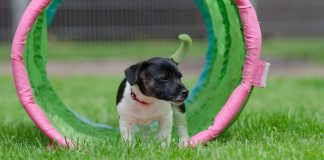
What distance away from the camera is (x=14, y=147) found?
5219mm

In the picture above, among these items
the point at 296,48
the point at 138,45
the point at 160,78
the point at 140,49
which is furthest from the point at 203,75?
the point at 296,48

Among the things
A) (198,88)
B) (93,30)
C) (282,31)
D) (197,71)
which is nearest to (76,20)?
(93,30)

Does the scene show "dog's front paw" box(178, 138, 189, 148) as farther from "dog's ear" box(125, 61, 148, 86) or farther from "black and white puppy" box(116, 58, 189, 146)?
"dog's ear" box(125, 61, 148, 86)

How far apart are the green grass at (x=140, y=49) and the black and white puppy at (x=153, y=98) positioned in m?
9.97

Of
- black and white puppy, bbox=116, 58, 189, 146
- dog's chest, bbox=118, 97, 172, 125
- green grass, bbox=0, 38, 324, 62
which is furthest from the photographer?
green grass, bbox=0, 38, 324, 62

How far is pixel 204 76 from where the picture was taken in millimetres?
6992

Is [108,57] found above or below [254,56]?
below

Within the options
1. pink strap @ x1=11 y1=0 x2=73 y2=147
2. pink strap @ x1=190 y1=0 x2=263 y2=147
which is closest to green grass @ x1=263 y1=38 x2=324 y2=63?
pink strap @ x1=190 y1=0 x2=263 y2=147

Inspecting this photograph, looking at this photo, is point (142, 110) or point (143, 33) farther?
point (143, 33)

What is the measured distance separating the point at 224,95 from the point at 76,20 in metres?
11.2

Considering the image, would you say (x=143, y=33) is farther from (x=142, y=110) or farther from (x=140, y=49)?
(x=142, y=110)

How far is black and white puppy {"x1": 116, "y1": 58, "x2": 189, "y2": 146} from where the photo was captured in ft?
17.0

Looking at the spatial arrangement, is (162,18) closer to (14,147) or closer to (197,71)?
(197,71)

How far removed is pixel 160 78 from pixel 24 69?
3.48ft
